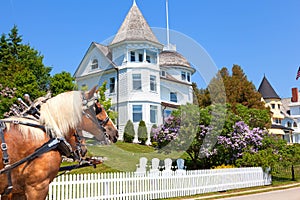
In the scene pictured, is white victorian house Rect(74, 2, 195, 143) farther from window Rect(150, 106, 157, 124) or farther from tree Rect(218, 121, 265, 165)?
tree Rect(218, 121, 265, 165)

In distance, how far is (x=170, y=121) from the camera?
17625 mm

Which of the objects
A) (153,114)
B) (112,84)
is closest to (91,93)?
(112,84)

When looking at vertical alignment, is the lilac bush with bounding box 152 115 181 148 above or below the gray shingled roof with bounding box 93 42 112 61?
below

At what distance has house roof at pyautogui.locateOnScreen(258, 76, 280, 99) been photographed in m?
61.1

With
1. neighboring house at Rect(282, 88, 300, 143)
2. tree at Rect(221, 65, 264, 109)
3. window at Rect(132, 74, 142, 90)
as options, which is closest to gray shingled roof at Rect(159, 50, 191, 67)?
window at Rect(132, 74, 142, 90)

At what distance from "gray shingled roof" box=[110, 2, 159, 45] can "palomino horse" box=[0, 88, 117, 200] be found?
1950 centimetres

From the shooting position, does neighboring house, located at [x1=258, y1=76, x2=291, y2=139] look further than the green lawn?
Yes

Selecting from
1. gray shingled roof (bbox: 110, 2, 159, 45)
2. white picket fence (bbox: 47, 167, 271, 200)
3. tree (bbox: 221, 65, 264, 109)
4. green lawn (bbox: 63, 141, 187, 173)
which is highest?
gray shingled roof (bbox: 110, 2, 159, 45)

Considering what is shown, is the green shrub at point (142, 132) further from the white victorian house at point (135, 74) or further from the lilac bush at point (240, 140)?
the lilac bush at point (240, 140)

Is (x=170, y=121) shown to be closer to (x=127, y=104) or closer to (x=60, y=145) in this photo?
(x=127, y=104)

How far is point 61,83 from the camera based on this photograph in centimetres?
2214

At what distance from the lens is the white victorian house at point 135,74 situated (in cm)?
2225

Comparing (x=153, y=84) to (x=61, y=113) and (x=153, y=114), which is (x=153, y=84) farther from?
(x=61, y=113)

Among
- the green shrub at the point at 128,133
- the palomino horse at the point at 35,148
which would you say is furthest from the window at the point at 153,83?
the palomino horse at the point at 35,148
